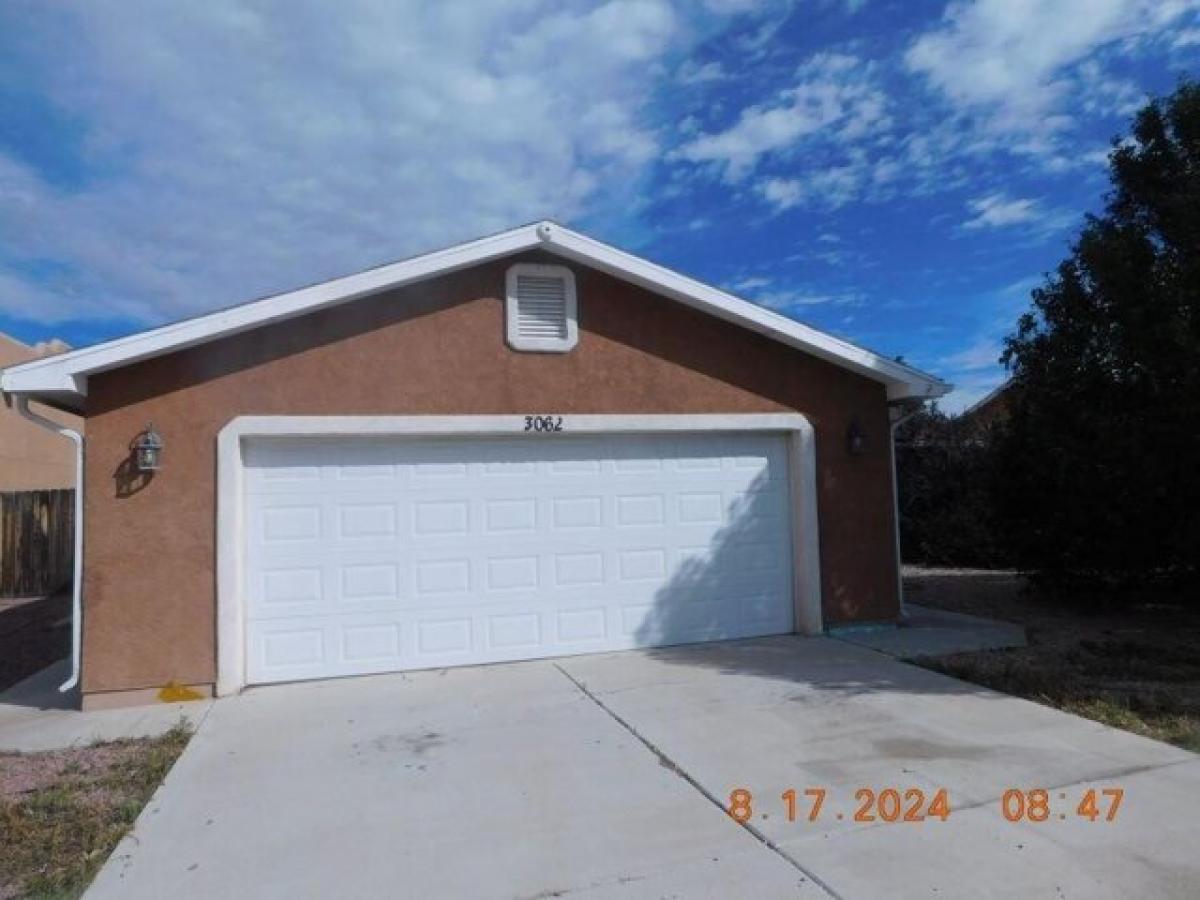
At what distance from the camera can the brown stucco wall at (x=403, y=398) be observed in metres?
6.69

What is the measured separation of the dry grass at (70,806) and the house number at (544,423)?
145 inches

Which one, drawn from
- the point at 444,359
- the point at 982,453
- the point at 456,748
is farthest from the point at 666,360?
the point at 982,453

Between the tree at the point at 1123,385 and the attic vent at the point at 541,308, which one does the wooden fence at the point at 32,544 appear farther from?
the tree at the point at 1123,385

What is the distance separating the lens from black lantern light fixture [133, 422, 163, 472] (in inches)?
263

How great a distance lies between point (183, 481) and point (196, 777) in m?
2.73

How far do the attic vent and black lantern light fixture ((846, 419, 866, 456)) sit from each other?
316 centimetres

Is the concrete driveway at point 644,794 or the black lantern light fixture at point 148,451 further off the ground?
the black lantern light fixture at point 148,451

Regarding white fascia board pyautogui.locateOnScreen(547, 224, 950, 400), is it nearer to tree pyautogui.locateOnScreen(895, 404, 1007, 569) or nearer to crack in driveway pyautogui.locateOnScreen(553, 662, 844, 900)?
crack in driveway pyautogui.locateOnScreen(553, 662, 844, 900)

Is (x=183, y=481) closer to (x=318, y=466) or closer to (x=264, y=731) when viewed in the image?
(x=318, y=466)

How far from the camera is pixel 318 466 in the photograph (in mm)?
7293

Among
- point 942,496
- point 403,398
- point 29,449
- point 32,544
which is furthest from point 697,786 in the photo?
point 29,449

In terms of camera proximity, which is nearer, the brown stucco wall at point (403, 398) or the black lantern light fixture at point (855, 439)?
the brown stucco wall at point (403, 398)
